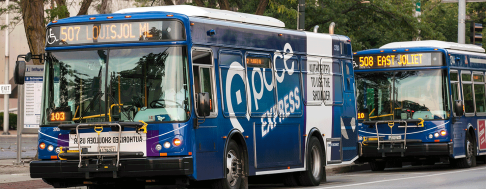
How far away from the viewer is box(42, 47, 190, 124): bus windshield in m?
10.8

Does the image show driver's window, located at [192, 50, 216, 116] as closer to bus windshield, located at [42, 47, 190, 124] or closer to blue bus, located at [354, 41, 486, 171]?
bus windshield, located at [42, 47, 190, 124]

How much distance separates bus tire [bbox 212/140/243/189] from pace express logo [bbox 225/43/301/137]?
0.35 m

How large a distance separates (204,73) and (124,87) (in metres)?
1.23

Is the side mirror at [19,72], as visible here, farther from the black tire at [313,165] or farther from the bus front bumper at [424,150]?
the bus front bumper at [424,150]

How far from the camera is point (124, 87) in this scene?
10828 millimetres

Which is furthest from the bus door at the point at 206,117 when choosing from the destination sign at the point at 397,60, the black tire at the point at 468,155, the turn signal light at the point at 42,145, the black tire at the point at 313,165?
the black tire at the point at 468,155

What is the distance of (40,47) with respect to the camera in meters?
19.3

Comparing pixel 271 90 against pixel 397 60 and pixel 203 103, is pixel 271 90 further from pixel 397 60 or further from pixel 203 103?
pixel 397 60

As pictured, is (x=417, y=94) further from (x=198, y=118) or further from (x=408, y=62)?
(x=198, y=118)

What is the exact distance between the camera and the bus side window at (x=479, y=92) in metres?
21.1

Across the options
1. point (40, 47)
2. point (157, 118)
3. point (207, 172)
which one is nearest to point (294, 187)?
point (207, 172)

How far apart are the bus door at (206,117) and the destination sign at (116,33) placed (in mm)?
448

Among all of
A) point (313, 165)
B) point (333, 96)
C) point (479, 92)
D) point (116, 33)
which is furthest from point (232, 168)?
point (479, 92)

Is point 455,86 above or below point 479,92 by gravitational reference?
above
